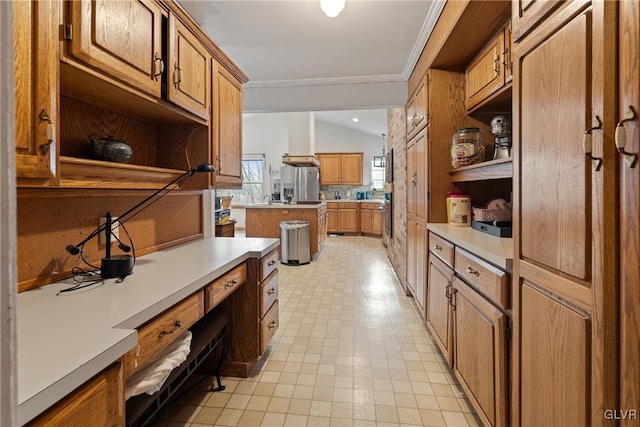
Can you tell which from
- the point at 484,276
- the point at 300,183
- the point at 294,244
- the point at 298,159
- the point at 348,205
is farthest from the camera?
the point at 348,205

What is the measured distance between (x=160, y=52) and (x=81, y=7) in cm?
44

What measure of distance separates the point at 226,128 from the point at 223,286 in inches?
46.7

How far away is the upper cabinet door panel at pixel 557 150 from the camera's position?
31.2 inches

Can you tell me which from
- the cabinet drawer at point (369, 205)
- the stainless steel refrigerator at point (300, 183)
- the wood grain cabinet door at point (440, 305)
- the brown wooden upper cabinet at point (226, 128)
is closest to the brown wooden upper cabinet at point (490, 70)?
the wood grain cabinet door at point (440, 305)

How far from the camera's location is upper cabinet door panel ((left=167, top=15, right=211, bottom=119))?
5.09 feet

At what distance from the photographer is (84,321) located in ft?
2.86

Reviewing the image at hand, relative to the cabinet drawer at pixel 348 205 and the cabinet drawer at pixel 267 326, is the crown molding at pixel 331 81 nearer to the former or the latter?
the cabinet drawer at pixel 267 326

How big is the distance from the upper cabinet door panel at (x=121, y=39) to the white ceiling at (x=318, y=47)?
1048 millimetres

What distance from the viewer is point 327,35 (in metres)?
2.64

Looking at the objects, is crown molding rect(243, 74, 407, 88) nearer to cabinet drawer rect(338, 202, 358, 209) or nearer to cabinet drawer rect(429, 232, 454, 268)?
cabinet drawer rect(429, 232, 454, 268)

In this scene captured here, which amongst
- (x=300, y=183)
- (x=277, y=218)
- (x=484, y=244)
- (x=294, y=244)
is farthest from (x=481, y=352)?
(x=300, y=183)

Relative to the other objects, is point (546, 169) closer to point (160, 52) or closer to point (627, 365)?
point (627, 365)

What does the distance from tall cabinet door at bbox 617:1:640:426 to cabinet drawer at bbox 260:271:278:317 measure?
1622 mm

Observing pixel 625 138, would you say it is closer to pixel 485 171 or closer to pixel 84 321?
pixel 485 171
